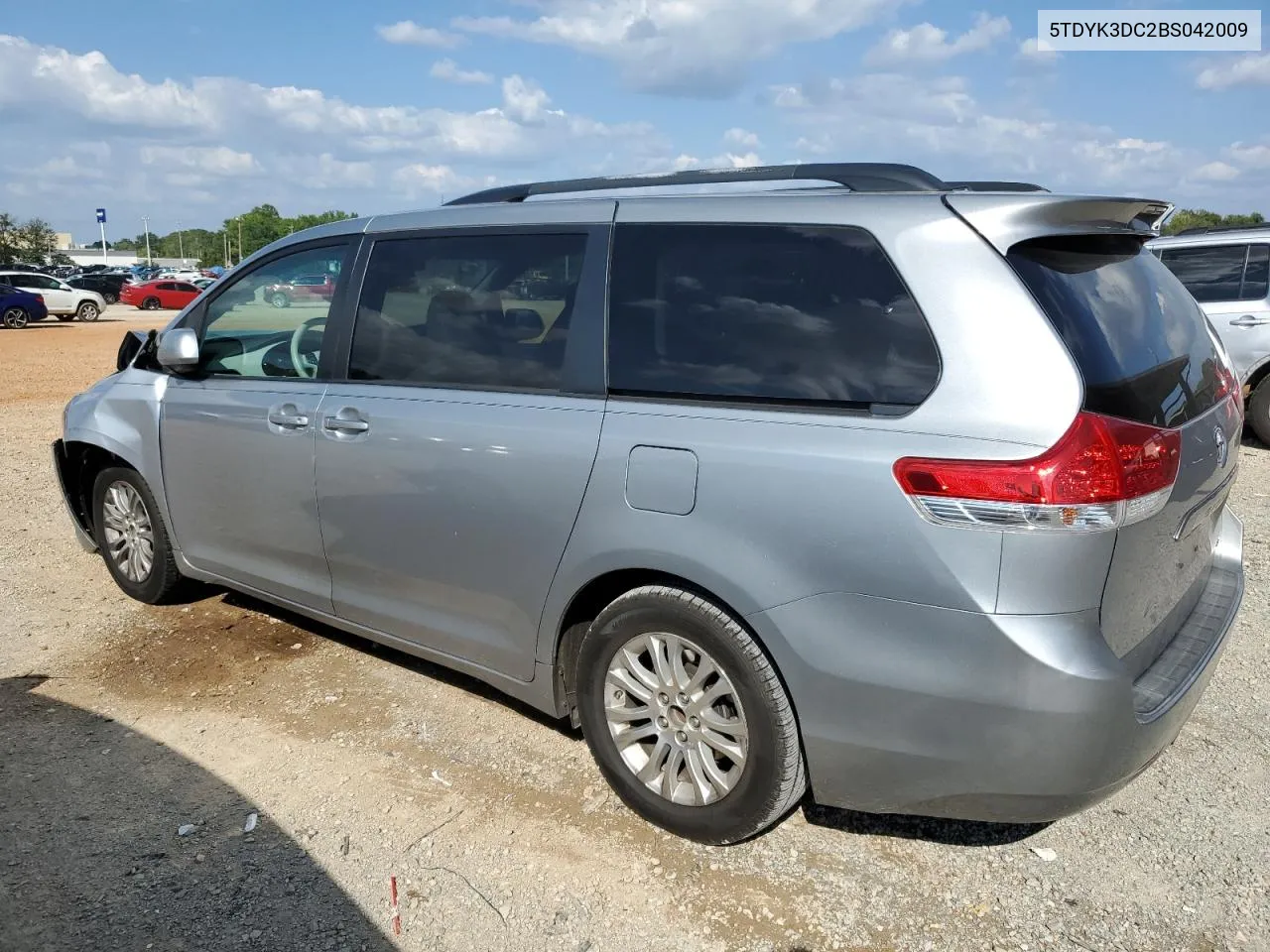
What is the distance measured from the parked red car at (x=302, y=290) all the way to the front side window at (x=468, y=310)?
0.85ft

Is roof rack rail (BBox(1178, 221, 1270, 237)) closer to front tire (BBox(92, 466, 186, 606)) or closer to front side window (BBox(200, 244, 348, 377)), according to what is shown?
front side window (BBox(200, 244, 348, 377))

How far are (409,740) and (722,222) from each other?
85.7 inches

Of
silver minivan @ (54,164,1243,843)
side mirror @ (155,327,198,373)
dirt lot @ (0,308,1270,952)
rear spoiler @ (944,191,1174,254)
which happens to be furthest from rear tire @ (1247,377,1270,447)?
side mirror @ (155,327,198,373)

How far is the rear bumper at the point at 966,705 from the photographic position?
2328 mm

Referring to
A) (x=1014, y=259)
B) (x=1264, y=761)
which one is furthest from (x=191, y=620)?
(x=1264, y=761)

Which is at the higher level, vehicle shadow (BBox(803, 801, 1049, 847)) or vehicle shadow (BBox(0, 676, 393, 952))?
vehicle shadow (BBox(803, 801, 1049, 847))

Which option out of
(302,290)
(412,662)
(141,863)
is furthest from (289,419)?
(141,863)

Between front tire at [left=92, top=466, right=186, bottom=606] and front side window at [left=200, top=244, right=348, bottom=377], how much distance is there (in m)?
0.84

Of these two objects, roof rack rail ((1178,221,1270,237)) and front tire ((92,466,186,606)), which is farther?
roof rack rail ((1178,221,1270,237))

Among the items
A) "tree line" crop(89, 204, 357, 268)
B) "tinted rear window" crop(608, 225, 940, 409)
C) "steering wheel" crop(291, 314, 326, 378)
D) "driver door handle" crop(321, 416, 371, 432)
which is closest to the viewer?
"tinted rear window" crop(608, 225, 940, 409)

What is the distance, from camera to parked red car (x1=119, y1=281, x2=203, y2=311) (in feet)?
142

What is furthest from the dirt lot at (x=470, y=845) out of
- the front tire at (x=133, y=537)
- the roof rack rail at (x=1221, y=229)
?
the roof rack rail at (x=1221, y=229)

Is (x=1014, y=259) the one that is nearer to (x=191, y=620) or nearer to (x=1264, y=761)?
Result: (x=1264, y=761)

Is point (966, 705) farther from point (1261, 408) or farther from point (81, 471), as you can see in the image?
point (1261, 408)
